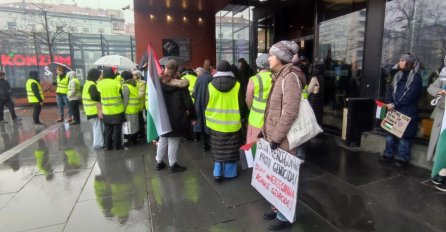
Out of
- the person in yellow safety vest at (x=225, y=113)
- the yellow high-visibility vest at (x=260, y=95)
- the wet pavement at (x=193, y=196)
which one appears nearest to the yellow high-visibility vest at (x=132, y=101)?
the wet pavement at (x=193, y=196)

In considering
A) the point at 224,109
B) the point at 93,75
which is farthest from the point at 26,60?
the point at 224,109

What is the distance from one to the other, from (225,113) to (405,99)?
283cm

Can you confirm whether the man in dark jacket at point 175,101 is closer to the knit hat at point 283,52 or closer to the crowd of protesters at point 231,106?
the crowd of protesters at point 231,106

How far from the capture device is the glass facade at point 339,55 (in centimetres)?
605

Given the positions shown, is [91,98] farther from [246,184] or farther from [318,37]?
[318,37]

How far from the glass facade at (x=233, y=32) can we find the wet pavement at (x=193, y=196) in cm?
618

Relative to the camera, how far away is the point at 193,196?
3830 millimetres

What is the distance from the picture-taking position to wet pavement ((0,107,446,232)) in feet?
10.4

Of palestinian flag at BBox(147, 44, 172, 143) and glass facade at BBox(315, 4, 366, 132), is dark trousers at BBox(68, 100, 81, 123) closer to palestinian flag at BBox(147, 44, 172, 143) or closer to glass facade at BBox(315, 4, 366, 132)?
palestinian flag at BBox(147, 44, 172, 143)

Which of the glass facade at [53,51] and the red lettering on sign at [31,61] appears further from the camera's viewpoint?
the red lettering on sign at [31,61]

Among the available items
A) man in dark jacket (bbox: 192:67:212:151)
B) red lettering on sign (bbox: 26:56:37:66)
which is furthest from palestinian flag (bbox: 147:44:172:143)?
red lettering on sign (bbox: 26:56:37:66)

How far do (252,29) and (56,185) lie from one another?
7.88 metres

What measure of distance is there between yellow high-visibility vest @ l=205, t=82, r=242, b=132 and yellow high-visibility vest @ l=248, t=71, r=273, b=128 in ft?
1.18

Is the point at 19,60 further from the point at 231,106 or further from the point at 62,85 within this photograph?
the point at 231,106
